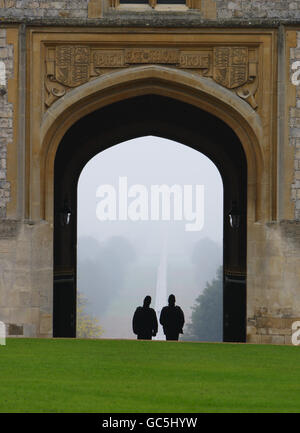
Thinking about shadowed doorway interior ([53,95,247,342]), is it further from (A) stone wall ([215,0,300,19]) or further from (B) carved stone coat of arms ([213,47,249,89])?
(A) stone wall ([215,0,300,19])

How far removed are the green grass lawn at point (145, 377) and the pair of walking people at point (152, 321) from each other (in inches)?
83.2

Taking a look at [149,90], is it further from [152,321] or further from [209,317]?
[209,317]

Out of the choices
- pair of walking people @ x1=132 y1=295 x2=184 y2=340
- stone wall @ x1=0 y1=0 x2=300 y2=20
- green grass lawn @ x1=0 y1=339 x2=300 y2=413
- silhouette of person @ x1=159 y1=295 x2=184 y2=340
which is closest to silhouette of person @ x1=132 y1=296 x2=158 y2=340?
pair of walking people @ x1=132 y1=295 x2=184 y2=340

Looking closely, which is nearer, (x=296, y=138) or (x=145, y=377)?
(x=145, y=377)

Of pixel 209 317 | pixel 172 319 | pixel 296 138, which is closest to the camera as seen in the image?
pixel 296 138

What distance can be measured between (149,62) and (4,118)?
232 centimetres

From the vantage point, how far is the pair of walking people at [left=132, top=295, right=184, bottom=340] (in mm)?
14172


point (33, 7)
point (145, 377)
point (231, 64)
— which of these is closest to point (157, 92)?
point (231, 64)

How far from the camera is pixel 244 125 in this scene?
13844 mm

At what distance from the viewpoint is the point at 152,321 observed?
14312 mm

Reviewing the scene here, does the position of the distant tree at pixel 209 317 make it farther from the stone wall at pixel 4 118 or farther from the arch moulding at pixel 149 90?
the stone wall at pixel 4 118
